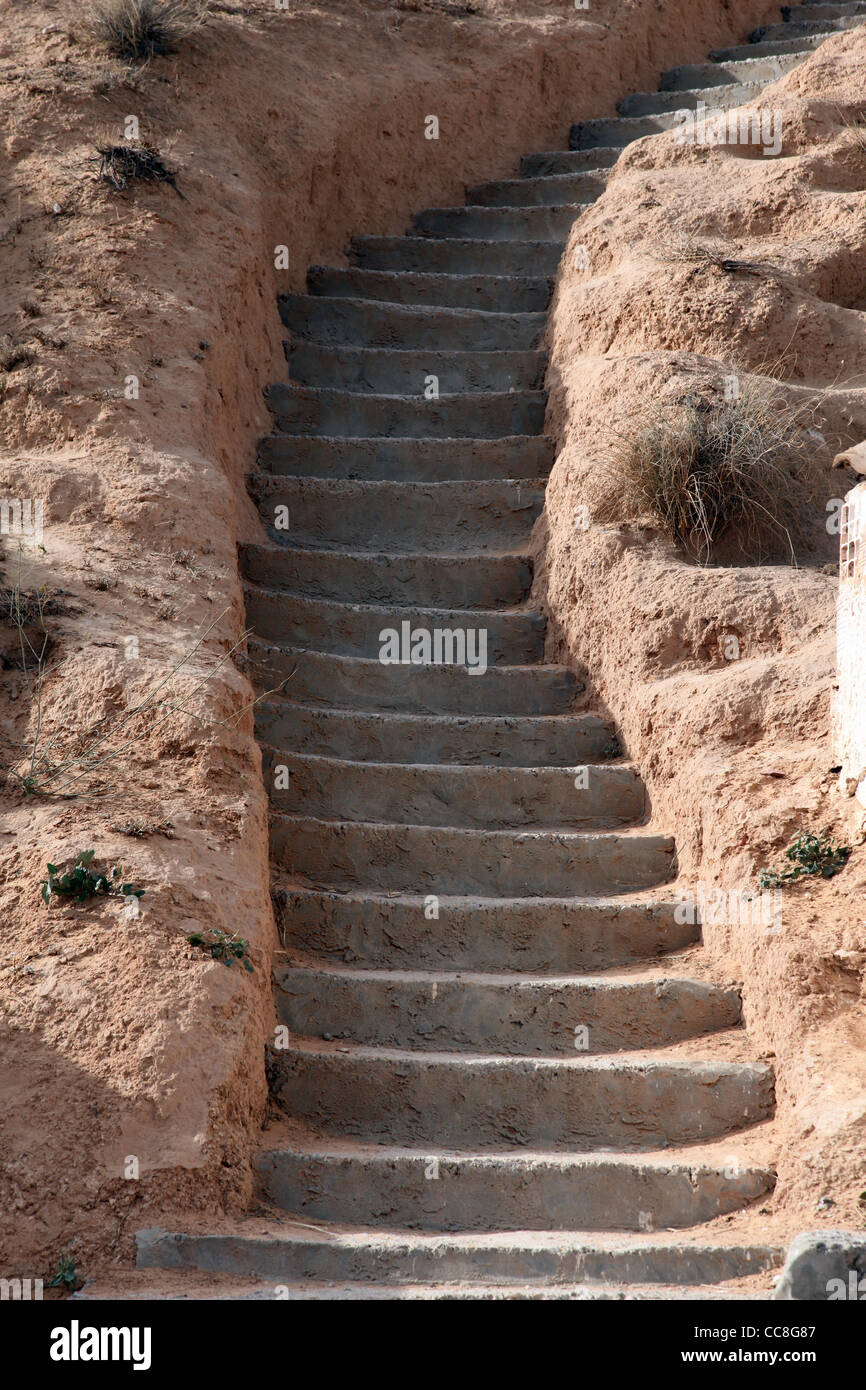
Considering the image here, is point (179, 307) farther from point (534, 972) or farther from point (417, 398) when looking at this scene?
point (534, 972)

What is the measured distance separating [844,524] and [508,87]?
6.31 meters

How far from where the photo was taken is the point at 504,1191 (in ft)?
13.6

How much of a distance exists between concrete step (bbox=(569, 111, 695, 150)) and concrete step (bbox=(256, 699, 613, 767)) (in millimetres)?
5585

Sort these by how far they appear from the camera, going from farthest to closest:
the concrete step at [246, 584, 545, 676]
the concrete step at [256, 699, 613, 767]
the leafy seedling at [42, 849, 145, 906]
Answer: the concrete step at [246, 584, 545, 676] → the concrete step at [256, 699, 613, 767] → the leafy seedling at [42, 849, 145, 906]

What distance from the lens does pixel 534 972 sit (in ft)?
16.4

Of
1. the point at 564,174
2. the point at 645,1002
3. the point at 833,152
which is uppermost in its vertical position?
the point at 564,174

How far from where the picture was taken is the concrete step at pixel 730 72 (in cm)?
945

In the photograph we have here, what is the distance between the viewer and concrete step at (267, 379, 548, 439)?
738 centimetres

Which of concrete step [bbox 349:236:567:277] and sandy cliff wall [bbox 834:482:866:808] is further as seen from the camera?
concrete step [bbox 349:236:567:277]

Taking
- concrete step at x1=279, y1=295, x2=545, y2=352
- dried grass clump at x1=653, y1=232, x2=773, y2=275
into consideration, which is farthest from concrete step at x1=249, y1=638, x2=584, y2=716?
concrete step at x1=279, y1=295, x2=545, y2=352

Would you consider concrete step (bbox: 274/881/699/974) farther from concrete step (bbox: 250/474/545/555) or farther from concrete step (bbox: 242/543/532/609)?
concrete step (bbox: 250/474/545/555)

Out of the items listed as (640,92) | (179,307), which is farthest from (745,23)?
(179,307)

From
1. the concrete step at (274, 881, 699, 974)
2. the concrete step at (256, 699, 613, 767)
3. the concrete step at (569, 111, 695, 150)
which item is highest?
the concrete step at (569, 111, 695, 150)

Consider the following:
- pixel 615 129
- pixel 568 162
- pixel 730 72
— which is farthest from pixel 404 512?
pixel 730 72
